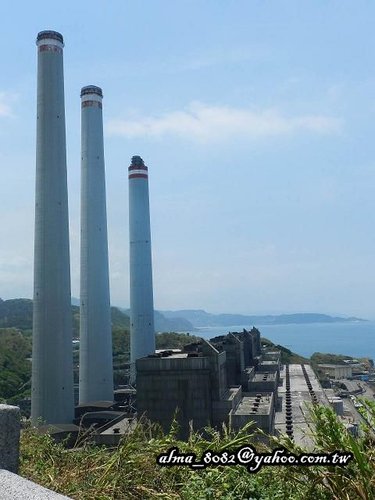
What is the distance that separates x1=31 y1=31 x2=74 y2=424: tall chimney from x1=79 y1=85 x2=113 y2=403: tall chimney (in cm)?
883

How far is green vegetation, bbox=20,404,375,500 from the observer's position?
5090 millimetres

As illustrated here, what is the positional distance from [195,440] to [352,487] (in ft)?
10.4

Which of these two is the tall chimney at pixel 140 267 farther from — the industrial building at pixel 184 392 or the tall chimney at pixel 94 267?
the industrial building at pixel 184 392

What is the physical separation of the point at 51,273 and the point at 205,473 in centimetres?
3509

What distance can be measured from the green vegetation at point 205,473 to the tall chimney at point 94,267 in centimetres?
4191

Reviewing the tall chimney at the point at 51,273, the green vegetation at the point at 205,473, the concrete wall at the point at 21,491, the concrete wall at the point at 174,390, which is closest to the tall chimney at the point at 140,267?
the tall chimney at the point at 51,273

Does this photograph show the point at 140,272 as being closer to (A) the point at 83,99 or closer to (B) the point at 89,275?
(B) the point at 89,275

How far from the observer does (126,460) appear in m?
7.16

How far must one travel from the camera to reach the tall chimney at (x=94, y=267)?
49.6 metres

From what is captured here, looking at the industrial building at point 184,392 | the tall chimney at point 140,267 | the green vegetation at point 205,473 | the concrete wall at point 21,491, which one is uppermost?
the tall chimney at point 140,267

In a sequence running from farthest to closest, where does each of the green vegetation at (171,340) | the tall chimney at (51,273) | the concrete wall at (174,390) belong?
the green vegetation at (171,340) < the tall chimney at (51,273) < the concrete wall at (174,390)

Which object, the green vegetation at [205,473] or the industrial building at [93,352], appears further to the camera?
the industrial building at [93,352]

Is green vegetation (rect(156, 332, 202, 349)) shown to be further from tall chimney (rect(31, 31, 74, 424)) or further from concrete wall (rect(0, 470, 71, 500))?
concrete wall (rect(0, 470, 71, 500))

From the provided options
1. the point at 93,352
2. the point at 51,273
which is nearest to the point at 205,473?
the point at 51,273
